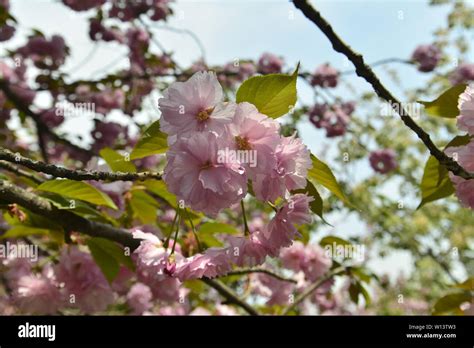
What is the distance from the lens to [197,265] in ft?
3.62

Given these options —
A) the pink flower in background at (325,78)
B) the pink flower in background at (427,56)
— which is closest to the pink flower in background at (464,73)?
the pink flower in background at (427,56)

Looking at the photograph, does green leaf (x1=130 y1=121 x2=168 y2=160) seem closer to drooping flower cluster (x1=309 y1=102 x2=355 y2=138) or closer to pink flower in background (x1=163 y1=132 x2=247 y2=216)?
pink flower in background (x1=163 y1=132 x2=247 y2=216)

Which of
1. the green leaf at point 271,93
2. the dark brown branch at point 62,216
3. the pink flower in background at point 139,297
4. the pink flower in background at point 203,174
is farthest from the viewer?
the pink flower in background at point 139,297

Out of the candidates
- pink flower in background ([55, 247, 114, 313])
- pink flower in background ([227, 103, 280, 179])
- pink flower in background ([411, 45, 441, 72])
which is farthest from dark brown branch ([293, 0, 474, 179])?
pink flower in background ([411, 45, 441, 72])

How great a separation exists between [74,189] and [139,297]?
1.16m

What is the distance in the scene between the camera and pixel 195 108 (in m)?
0.97

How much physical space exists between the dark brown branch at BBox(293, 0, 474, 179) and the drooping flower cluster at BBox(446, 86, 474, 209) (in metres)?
0.03

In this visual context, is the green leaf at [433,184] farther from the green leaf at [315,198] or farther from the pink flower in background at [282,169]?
the pink flower in background at [282,169]

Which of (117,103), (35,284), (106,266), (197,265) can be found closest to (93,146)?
(117,103)

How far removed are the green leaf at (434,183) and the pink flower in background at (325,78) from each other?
275cm

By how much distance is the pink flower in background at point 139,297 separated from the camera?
7.73ft

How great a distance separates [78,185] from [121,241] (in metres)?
0.24

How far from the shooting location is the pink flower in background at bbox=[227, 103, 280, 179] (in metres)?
0.95
